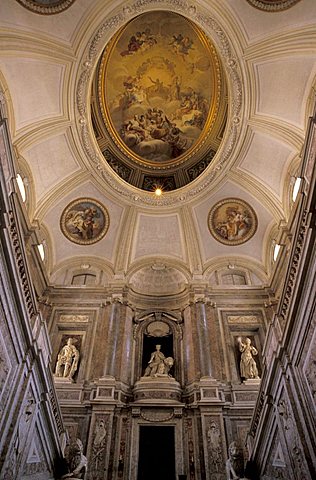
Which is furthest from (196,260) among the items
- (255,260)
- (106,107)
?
(106,107)

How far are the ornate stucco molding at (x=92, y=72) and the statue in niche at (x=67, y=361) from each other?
7.78m

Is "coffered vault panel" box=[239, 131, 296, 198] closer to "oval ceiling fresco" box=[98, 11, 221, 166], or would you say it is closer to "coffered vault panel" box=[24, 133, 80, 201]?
"oval ceiling fresco" box=[98, 11, 221, 166]

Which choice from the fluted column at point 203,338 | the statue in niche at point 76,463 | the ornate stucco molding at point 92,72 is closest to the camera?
the statue in niche at point 76,463

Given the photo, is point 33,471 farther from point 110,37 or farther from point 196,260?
point 110,37

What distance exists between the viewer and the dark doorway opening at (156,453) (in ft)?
42.1

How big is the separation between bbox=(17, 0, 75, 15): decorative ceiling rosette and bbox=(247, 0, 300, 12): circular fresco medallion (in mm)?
6516

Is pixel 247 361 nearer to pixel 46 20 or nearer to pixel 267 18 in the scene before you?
pixel 267 18

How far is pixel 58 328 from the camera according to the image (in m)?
16.8

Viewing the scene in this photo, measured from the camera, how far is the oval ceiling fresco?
53.7 feet

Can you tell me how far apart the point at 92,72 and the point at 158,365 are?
1273 centimetres

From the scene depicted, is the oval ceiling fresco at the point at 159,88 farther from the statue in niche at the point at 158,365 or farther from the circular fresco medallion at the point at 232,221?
the statue in niche at the point at 158,365

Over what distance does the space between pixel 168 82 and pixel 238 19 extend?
15.7 ft

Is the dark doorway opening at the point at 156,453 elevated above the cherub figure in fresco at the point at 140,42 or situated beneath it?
situated beneath

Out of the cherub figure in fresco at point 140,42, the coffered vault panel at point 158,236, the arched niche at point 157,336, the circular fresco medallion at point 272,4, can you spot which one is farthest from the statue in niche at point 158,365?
the circular fresco medallion at point 272,4
